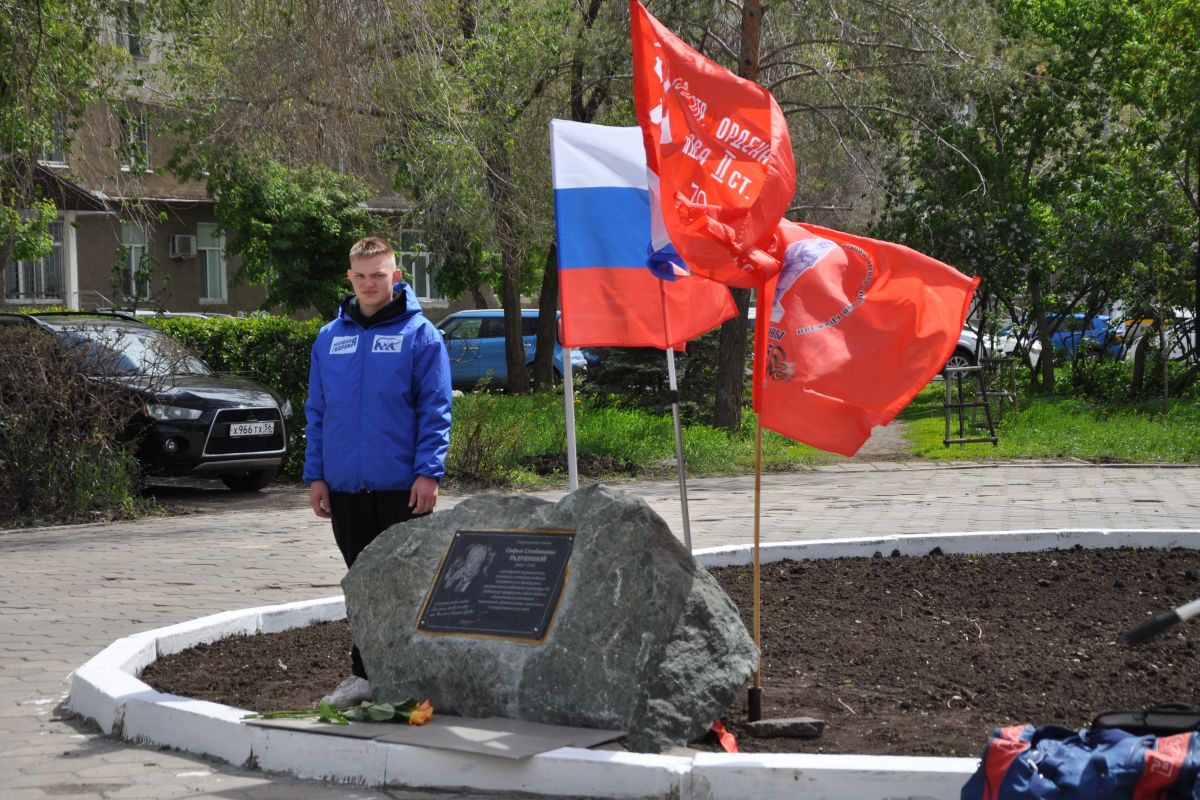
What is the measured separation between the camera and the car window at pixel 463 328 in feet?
106

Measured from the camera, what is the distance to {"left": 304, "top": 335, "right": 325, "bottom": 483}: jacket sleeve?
5.77 metres

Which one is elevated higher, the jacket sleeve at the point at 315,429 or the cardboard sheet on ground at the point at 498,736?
the jacket sleeve at the point at 315,429

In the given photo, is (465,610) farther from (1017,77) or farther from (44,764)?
(1017,77)

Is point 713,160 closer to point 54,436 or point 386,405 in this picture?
point 386,405

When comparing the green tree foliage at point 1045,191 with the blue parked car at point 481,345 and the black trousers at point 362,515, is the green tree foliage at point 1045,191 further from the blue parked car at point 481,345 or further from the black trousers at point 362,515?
the black trousers at point 362,515

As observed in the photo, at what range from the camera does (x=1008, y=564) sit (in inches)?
319

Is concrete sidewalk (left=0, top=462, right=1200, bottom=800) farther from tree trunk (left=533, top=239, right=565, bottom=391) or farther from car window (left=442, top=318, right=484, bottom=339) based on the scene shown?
car window (left=442, top=318, right=484, bottom=339)

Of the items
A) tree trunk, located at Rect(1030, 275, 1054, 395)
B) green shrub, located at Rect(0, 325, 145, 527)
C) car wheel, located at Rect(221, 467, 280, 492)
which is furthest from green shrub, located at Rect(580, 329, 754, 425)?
green shrub, located at Rect(0, 325, 145, 527)

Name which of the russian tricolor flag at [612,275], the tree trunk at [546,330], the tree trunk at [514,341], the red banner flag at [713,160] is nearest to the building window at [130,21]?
the tree trunk at [514,341]

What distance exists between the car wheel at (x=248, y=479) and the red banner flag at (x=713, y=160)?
9.75m

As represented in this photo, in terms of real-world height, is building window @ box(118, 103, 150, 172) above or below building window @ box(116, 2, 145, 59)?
below

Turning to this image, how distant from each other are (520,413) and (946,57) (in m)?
7.32

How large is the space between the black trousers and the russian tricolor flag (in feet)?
3.76

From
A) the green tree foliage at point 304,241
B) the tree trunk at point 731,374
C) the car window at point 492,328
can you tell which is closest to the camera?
the tree trunk at point 731,374
